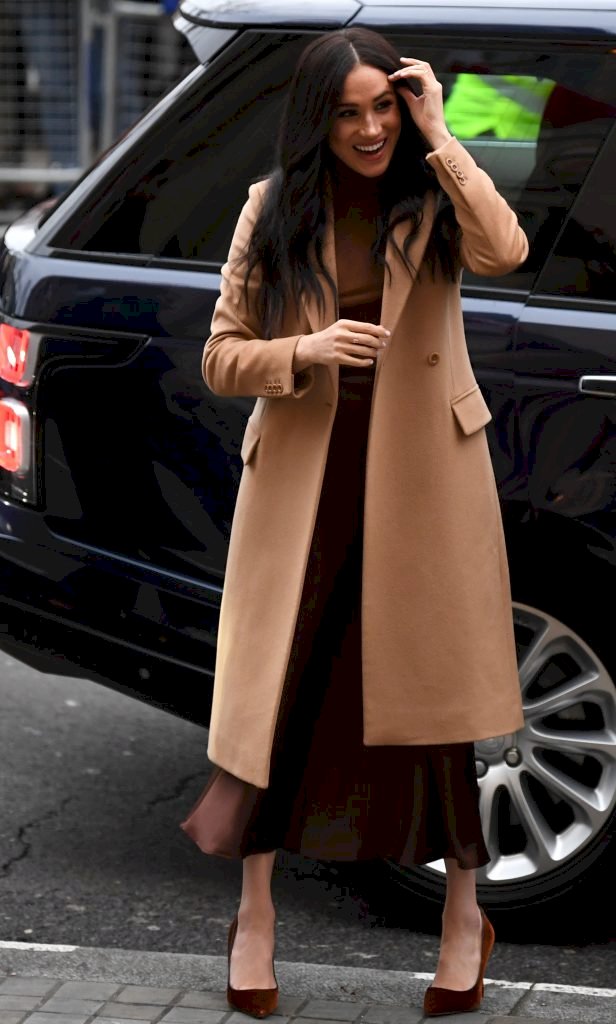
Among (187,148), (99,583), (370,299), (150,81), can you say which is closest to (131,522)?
(99,583)

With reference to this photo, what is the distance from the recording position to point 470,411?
3.54 metres

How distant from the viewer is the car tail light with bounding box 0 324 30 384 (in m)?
4.49

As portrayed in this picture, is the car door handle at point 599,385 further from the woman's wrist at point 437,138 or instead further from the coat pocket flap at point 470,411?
the woman's wrist at point 437,138

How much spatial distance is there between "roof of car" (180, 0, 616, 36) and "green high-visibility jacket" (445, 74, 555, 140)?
4.1 inches

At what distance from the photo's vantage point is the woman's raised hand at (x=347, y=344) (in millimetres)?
3271

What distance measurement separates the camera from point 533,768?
166 inches

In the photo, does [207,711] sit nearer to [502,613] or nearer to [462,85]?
[502,613]

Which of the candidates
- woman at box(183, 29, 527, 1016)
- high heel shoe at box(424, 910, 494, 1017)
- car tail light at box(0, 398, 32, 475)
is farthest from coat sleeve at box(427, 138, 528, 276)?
car tail light at box(0, 398, 32, 475)

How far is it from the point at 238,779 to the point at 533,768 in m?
0.81

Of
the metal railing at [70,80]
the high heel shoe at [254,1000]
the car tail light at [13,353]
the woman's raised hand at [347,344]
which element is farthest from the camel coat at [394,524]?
the metal railing at [70,80]

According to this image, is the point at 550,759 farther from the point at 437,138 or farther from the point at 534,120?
the point at 437,138

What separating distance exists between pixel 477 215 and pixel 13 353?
5.04ft

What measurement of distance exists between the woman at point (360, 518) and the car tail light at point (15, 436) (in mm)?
1026

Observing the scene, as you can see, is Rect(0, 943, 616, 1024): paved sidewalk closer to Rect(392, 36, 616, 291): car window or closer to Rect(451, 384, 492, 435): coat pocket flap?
Rect(451, 384, 492, 435): coat pocket flap
